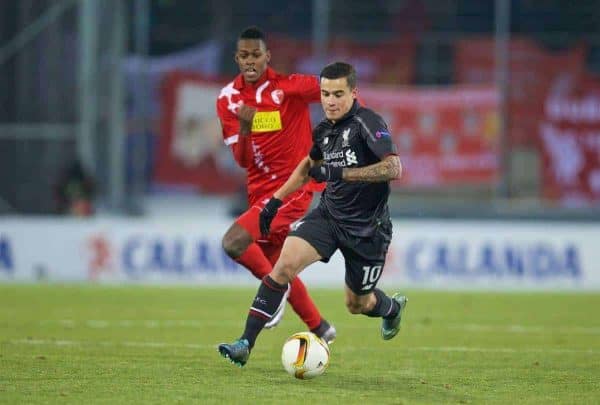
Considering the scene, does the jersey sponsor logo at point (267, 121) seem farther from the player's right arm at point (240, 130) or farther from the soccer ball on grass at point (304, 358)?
the soccer ball on grass at point (304, 358)

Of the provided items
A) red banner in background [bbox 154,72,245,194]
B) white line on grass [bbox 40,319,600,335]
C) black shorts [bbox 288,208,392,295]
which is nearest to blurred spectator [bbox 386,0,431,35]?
red banner in background [bbox 154,72,245,194]

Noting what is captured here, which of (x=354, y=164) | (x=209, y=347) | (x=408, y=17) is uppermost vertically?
(x=408, y=17)

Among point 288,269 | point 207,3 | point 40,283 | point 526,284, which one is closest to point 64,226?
point 40,283

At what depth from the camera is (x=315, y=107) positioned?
2108 centimetres

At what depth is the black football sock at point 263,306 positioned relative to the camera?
8883mm

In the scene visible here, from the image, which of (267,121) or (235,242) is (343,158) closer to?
(235,242)

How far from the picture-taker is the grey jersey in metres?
8.91

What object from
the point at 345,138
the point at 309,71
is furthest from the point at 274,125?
the point at 309,71

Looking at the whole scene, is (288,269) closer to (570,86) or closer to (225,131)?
(225,131)

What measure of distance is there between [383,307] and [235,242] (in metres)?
1.26

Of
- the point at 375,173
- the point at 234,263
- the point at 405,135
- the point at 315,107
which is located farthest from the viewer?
the point at 405,135

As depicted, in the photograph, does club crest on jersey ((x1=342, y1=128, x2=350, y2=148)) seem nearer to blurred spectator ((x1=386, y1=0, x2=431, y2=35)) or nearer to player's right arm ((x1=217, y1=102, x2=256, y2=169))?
player's right arm ((x1=217, y1=102, x2=256, y2=169))

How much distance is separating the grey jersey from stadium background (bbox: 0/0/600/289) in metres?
11.7

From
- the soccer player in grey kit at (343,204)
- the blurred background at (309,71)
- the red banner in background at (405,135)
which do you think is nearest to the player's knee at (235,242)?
the soccer player in grey kit at (343,204)
